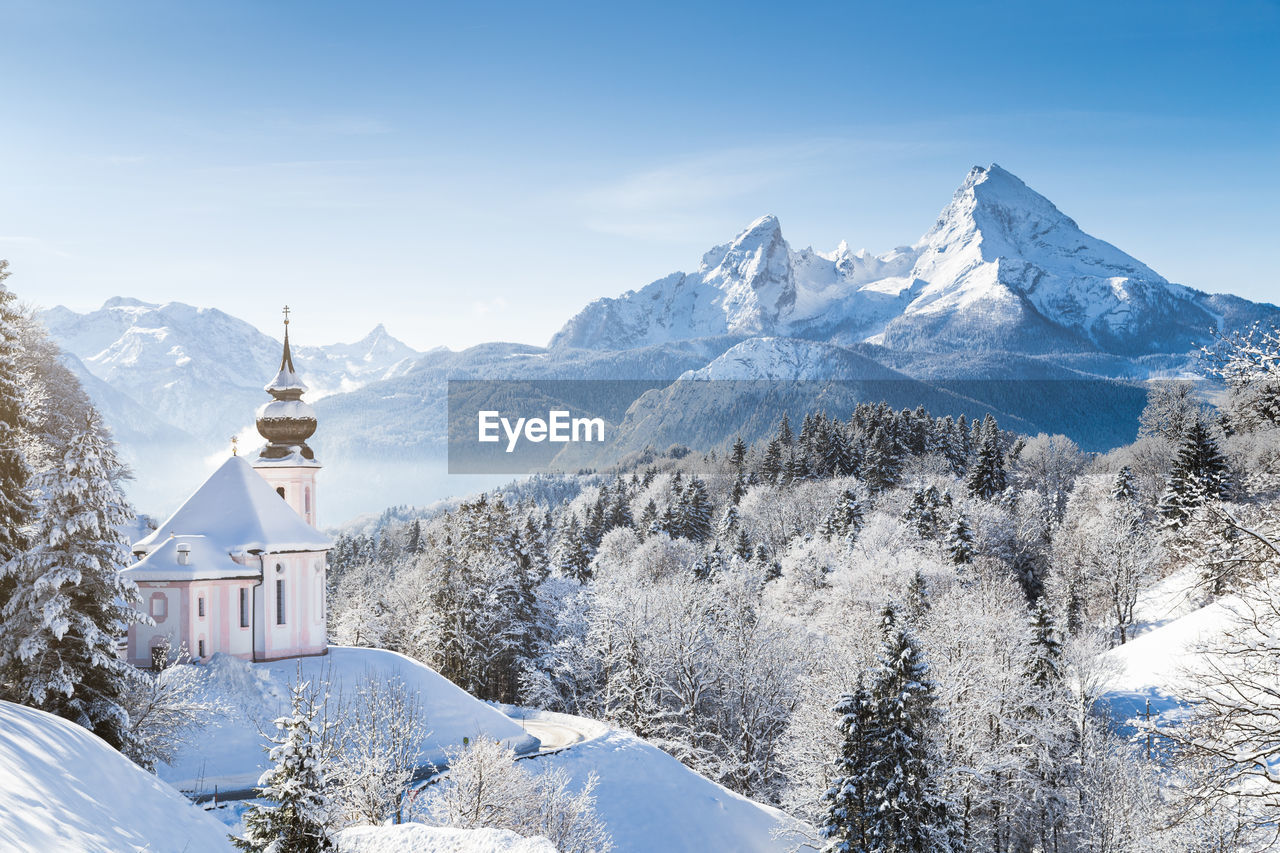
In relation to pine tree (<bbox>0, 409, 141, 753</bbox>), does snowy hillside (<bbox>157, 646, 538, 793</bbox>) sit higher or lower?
lower

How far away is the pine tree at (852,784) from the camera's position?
25172 mm

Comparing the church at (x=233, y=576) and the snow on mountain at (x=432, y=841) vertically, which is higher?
the church at (x=233, y=576)

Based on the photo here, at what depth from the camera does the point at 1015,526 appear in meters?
72.8

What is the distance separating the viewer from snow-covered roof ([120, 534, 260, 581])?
103 ft

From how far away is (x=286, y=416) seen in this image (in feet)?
140

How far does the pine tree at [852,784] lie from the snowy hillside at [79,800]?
15333 millimetres

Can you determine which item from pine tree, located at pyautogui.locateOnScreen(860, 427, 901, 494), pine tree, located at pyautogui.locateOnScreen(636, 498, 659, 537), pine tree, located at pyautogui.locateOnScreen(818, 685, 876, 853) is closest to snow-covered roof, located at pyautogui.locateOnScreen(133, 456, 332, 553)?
pine tree, located at pyautogui.locateOnScreen(818, 685, 876, 853)

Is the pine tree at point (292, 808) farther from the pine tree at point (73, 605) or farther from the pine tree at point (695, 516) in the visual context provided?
the pine tree at point (695, 516)

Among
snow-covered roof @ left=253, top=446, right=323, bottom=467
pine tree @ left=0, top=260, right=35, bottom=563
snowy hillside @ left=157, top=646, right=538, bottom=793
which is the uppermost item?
pine tree @ left=0, top=260, right=35, bottom=563

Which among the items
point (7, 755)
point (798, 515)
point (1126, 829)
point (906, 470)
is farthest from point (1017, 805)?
point (906, 470)

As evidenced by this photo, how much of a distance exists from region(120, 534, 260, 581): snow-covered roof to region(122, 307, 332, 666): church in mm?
33

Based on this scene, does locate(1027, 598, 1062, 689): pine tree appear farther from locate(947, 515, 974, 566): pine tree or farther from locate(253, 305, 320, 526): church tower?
locate(253, 305, 320, 526): church tower

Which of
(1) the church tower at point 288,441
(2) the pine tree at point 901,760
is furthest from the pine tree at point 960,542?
(1) the church tower at point 288,441

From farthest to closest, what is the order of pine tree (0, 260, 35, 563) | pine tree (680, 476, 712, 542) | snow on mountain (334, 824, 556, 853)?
1. pine tree (680, 476, 712, 542)
2. pine tree (0, 260, 35, 563)
3. snow on mountain (334, 824, 556, 853)
